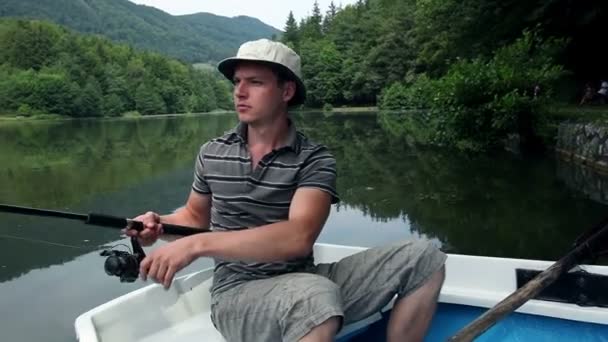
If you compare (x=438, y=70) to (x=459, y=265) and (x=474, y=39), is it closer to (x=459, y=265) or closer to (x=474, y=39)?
(x=474, y=39)

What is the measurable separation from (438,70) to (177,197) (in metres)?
26.8

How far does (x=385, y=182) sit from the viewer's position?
11648mm

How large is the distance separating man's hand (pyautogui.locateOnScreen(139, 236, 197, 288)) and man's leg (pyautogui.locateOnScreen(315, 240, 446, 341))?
631mm

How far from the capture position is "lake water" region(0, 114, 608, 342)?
5.44 metres

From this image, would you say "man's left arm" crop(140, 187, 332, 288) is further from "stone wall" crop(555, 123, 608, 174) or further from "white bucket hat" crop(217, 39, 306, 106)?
"stone wall" crop(555, 123, 608, 174)

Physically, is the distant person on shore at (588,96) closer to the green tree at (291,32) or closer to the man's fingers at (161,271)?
the man's fingers at (161,271)

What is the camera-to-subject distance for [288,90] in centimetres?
222

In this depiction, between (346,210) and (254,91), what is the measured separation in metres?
6.74

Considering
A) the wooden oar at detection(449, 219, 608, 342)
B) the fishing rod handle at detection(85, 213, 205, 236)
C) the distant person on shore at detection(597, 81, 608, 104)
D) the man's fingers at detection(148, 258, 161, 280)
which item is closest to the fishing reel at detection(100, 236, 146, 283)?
the fishing rod handle at detection(85, 213, 205, 236)

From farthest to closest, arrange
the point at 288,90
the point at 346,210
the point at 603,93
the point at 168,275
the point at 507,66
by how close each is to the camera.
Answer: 1. the point at 603,93
2. the point at 507,66
3. the point at 346,210
4. the point at 288,90
5. the point at 168,275

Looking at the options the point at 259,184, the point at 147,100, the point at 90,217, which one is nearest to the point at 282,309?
the point at 259,184

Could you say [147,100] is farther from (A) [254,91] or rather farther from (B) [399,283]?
(B) [399,283]

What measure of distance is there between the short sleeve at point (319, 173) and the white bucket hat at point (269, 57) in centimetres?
32

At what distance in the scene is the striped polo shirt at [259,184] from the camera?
209 cm
